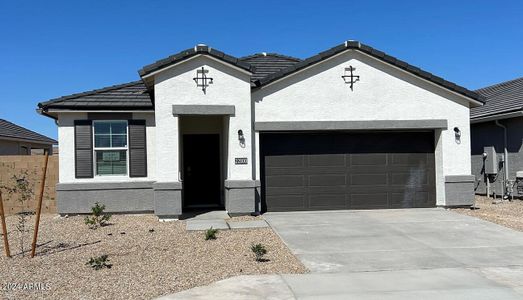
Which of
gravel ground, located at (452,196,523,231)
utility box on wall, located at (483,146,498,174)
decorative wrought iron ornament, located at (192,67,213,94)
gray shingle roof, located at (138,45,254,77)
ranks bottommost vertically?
gravel ground, located at (452,196,523,231)

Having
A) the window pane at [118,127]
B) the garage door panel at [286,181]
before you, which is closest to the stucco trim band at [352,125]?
the garage door panel at [286,181]

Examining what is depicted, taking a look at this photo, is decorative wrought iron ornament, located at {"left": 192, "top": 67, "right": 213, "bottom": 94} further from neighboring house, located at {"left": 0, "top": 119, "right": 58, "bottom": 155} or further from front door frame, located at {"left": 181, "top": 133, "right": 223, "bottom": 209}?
neighboring house, located at {"left": 0, "top": 119, "right": 58, "bottom": 155}

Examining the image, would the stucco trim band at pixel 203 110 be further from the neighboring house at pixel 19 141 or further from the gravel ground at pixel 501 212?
the neighboring house at pixel 19 141

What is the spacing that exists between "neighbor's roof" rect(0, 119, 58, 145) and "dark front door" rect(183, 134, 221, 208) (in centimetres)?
1222

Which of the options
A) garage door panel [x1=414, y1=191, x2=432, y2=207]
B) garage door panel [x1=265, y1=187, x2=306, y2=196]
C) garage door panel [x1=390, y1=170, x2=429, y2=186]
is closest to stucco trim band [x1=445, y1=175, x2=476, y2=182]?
garage door panel [x1=390, y1=170, x2=429, y2=186]

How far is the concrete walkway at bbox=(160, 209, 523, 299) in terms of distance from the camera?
21.0 feet

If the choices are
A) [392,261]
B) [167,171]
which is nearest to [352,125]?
[167,171]

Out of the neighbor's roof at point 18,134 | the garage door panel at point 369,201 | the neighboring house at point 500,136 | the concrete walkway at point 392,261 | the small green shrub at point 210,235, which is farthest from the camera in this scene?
the neighbor's roof at point 18,134

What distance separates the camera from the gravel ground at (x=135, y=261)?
6668mm

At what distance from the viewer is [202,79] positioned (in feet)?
41.9

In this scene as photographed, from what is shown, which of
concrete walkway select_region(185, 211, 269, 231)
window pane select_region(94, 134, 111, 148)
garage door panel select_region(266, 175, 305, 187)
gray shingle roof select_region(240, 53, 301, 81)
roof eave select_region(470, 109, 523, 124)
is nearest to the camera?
concrete walkway select_region(185, 211, 269, 231)

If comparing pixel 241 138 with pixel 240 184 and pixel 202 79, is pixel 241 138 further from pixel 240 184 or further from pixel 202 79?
pixel 202 79

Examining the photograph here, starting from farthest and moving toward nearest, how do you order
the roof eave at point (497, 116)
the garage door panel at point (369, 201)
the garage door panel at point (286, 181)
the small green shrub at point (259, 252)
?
the roof eave at point (497, 116), the garage door panel at point (369, 201), the garage door panel at point (286, 181), the small green shrub at point (259, 252)

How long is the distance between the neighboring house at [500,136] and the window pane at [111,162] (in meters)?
12.7
